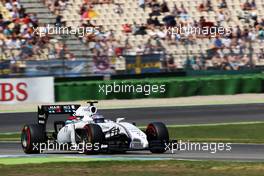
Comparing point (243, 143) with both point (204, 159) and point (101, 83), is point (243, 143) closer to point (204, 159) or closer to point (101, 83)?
point (204, 159)

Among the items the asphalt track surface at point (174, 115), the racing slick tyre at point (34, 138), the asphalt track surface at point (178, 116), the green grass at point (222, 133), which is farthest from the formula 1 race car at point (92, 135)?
the asphalt track surface at point (174, 115)

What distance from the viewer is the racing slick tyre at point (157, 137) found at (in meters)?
15.3

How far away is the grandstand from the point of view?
1262 inches

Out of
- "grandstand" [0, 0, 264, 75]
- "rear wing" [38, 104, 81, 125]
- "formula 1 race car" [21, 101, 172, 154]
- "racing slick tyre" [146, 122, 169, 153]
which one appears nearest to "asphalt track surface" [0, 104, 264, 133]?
"grandstand" [0, 0, 264, 75]

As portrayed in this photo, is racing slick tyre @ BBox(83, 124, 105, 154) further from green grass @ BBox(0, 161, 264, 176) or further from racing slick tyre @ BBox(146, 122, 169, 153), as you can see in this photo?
racing slick tyre @ BBox(146, 122, 169, 153)

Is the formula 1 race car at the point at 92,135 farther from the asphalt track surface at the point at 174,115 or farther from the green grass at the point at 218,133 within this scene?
the asphalt track surface at the point at 174,115

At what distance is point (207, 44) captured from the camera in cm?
3381

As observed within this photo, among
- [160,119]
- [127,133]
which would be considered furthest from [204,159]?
[160,119]

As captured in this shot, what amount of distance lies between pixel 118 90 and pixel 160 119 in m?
5.96

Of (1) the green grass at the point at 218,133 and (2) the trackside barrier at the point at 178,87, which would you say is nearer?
(1) the green grass at the point at 218,133

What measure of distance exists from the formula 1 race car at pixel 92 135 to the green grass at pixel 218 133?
3.78 m

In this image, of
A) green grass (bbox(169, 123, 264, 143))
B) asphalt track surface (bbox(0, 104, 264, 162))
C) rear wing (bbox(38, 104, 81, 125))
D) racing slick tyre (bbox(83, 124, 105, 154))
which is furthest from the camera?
green grass (bbox(169, 123, 264, 143))

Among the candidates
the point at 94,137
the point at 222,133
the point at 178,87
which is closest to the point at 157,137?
the point at 94,137

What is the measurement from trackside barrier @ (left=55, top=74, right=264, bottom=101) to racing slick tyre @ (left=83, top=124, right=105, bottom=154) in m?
15.8
